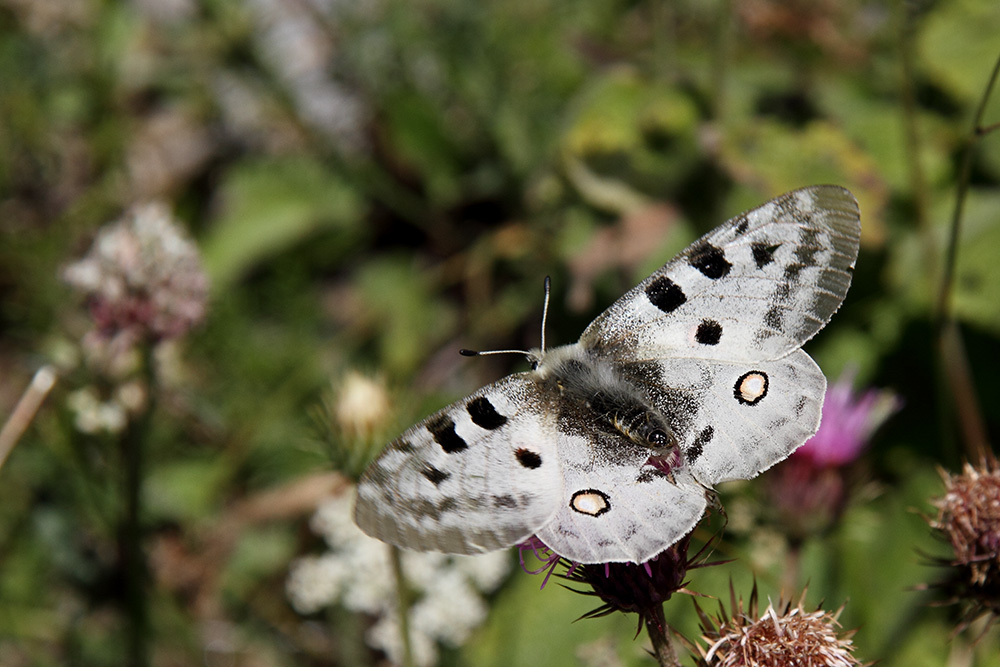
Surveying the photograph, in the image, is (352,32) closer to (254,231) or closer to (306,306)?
(254,231)

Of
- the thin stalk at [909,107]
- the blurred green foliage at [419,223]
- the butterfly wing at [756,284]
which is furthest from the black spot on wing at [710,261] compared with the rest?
the thin stalk at [909,107]

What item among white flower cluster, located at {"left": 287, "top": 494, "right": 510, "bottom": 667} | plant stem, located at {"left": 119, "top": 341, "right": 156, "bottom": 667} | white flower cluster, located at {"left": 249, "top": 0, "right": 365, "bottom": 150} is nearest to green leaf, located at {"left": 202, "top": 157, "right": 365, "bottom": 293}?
white flower cluster, located at {"left": 249, "top": 0, "right": 365, "bottom": 150}

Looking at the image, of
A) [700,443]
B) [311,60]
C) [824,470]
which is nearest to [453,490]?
[700,443]

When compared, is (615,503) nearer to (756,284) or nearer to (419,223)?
(756,284)

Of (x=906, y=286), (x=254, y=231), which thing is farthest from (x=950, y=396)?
(x=254, y=231)

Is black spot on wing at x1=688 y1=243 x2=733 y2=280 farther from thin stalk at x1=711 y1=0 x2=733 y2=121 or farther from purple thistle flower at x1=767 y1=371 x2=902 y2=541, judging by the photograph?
thin stalk at x1=711 y1=0 x2=733 y2=121

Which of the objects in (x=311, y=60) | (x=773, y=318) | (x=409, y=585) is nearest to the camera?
(x=773, y=318)
